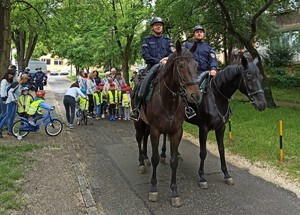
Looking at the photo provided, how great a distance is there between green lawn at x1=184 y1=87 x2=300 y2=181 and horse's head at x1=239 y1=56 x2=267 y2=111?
2.02 m

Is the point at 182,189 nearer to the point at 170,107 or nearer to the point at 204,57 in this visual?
the point at 170,107

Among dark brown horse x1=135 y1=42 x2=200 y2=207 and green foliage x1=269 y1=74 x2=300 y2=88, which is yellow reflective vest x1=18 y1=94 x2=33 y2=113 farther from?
green foliage x1=269 y1=74 x2=300 y2=88

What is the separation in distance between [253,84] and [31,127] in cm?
773

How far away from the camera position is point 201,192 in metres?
6.42

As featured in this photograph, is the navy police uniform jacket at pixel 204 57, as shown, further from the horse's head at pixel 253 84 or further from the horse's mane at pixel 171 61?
the horse's mane at pixel 171 61

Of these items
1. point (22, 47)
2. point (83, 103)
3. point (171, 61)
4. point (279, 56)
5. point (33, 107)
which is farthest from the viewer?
point (279, 56)

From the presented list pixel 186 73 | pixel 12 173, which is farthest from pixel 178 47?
pixel 12 173

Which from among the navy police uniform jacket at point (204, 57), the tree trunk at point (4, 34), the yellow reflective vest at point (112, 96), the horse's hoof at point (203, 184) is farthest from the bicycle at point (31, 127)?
the horse's hoof at point (203, 184)

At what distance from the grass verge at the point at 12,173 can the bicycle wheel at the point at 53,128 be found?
199 centimetres

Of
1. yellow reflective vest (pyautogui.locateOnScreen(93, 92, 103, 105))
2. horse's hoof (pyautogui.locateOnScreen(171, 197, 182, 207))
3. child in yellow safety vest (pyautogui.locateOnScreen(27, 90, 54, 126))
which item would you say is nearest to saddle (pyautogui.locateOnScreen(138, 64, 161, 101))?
horse's hoof (pyautogui.locateOnScreen(171, 197, 182, 207))

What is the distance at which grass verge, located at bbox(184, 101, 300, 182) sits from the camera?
329 inches

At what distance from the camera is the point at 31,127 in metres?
11.4

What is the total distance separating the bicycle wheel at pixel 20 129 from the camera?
36.6 feet

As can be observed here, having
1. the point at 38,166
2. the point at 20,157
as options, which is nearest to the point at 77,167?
the point at 38,166
